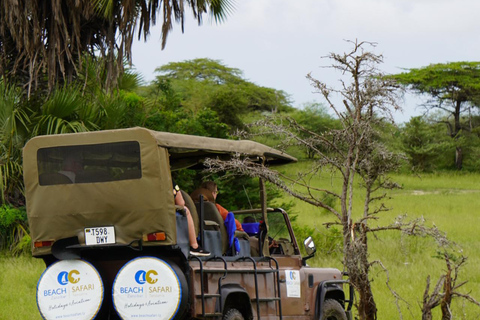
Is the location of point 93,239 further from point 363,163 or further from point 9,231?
point 9,231

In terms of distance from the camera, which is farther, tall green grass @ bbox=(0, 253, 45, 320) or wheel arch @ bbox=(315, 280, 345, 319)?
tall green grass @ bbox=(0, 253, 45, 320)

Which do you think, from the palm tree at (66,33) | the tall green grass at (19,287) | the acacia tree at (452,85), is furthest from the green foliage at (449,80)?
the tall green grass at (19,287)

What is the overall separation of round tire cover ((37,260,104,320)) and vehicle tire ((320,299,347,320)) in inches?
120

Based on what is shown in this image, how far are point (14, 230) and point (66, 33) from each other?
380 cm

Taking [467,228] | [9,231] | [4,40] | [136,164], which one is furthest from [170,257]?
[467,228]

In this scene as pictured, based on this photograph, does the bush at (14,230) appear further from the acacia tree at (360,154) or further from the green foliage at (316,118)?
the green foliage at (316,118)

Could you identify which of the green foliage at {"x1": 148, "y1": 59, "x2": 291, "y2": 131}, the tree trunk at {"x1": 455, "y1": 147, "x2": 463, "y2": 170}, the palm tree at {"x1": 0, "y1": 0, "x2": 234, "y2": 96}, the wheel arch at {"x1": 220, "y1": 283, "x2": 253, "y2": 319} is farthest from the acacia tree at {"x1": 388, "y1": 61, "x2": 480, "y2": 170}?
the wheel arch at {"x1": 220, "y1": 283, "x2": 253, "y2": 319}

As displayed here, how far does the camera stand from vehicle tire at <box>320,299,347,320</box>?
366 inches

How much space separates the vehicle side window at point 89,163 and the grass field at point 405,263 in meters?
2.76

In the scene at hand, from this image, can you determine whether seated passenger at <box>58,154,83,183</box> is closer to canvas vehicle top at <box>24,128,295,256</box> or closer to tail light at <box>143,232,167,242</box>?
canvas vehicle top at <box>24,128,295,256</box>

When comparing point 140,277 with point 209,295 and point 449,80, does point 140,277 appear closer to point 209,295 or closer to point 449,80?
point 209,295

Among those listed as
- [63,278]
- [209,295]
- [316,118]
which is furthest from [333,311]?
[316,118]

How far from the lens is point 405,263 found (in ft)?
31.1

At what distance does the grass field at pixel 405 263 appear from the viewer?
1133 cm
